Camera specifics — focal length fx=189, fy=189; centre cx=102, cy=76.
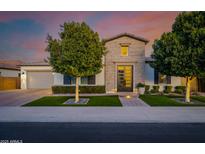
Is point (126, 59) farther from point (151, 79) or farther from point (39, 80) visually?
point (39, 80)

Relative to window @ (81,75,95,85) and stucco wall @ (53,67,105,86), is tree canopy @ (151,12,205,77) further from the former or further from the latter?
window @ (81,75,95,85)

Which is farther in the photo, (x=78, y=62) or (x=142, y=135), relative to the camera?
(x=78, y=62)

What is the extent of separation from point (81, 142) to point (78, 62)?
23.4 ft

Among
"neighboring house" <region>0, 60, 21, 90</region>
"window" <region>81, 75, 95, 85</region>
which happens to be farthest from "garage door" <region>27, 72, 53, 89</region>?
"window" <region>81, 75, 95, 85</region>

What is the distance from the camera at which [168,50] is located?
39.9 ft

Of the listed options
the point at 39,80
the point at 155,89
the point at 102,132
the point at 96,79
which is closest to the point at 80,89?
the point at 96,79

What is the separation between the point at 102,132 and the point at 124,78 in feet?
46.4

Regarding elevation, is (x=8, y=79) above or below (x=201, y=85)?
above

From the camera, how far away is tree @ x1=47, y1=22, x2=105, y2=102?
11953 mm

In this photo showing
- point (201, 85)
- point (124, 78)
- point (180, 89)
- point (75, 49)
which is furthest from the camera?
point (201, 85)

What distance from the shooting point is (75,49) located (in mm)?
11906

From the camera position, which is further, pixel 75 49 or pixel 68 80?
pixel 68 80
